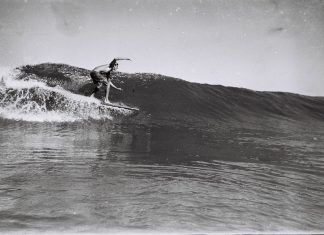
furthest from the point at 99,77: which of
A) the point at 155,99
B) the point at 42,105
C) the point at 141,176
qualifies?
the point at 141,176

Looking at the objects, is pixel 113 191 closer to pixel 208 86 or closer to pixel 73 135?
pixel 73 135

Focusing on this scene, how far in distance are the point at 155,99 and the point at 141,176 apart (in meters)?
6.70

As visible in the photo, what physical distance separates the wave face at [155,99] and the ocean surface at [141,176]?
0.12 meters

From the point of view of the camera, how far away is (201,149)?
12.0ft

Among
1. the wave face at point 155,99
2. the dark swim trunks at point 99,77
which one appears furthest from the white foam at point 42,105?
the dark swim trunks at point 99,77

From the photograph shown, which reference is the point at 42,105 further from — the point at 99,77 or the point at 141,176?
the point at 141,176

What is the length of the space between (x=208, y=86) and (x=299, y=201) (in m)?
9.45

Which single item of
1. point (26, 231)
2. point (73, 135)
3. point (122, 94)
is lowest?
point (26, 231)

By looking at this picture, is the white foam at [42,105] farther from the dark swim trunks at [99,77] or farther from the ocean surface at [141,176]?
the dark swim trunks at [99,77]

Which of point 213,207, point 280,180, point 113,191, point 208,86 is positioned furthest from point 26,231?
point 208,86

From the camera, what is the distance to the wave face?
21.4 feet

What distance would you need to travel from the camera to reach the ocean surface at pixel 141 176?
1.42 metres

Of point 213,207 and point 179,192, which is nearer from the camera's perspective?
point 213,207

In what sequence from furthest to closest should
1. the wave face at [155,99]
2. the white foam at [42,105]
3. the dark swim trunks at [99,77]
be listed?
the wave face at [155,99], the dark swim trunks at [99,77], the white foam at [42,105]
